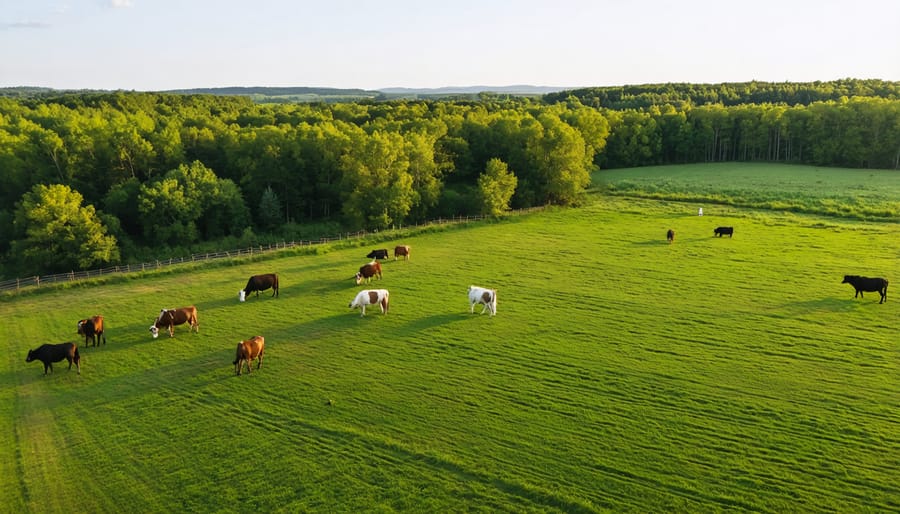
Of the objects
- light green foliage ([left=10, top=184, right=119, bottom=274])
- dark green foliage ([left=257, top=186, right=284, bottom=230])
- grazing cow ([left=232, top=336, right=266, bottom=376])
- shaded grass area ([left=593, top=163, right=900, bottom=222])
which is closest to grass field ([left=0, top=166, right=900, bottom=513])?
grazing cow ([left=232, top=336, right=266, bottom=376])

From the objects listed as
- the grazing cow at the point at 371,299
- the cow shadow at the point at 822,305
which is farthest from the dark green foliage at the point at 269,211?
the cow shadow at the point at 822,305

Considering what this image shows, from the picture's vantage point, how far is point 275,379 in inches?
706

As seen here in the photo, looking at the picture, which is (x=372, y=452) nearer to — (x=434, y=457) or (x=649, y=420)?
(x=434, y=457)

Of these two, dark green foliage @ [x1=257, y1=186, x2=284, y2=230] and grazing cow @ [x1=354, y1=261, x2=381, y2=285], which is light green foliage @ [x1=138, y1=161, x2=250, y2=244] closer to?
dark green foliage @ [x1=257, y1=186, x2=284, y2=230]

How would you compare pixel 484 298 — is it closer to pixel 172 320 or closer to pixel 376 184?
pixel 172 320

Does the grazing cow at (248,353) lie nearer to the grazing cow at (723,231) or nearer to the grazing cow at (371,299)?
the grazing cow at (371,299)

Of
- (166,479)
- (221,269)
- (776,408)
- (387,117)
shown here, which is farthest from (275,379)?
(387,117)

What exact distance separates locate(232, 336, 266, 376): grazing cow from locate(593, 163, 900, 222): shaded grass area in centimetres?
4719

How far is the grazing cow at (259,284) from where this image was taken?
2652cm

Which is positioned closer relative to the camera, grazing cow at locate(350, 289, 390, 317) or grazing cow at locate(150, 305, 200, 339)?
grazing cow at locate(150, 305, 200, 339)

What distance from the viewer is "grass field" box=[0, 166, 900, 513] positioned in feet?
40.5

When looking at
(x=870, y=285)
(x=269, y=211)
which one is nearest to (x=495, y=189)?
(x=269, y=211)

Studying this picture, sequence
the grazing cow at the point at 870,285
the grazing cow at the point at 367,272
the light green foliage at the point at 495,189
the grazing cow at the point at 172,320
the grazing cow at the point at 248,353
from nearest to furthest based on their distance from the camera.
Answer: the grazing cow at the point at 248,353
the grazing cow at the point at 172,320
the grazing cow at the point at 870,285
the grazing cow at the point at 367,272
the light green foliage at the point at 495,189

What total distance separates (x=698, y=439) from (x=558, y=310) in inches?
410
